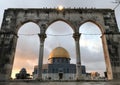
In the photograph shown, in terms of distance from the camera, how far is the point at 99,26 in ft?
45.9

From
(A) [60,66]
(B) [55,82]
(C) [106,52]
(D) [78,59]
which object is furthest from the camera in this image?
(A) [60,66]

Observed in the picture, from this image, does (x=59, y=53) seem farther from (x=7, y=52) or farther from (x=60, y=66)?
(x=7, y=52)

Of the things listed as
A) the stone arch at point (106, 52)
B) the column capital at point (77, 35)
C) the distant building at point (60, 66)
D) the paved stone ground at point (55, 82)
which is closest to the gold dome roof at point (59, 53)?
the distant building at point (60, 66)

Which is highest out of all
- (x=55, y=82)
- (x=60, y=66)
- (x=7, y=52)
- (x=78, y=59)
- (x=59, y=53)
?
(x=59, y=53)

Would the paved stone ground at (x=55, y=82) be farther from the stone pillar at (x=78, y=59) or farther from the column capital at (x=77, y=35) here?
the column capital at (x=77, y=35)

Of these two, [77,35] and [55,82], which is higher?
[77,35]

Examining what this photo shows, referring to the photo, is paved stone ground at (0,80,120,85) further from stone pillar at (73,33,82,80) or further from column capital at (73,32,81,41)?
column capital at (73,32,81,41)

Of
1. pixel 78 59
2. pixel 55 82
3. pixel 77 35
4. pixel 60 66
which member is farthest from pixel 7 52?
pixel 60 66

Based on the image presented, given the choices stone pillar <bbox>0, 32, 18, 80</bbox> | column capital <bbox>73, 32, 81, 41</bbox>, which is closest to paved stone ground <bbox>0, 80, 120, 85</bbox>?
stone pillar <bbox>0, 32, 18, 80</bbox>

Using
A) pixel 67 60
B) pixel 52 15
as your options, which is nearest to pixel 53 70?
pixel 67 60

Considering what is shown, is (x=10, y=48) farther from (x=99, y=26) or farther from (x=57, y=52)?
(x=57, y=52)

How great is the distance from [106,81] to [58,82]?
354cm

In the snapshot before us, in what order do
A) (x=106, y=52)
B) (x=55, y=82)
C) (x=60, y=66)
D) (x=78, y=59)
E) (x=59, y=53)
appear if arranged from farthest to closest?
(x=60, y=66), (x=59, y=53), (x=106, y=52), (x=78, y=59), (x=55, y=82)

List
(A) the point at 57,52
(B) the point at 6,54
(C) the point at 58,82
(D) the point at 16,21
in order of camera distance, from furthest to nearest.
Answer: (A) the point at 57,52
(D) the point at 16,21
(B) the point at 6,54
(C) the point at 58,82
